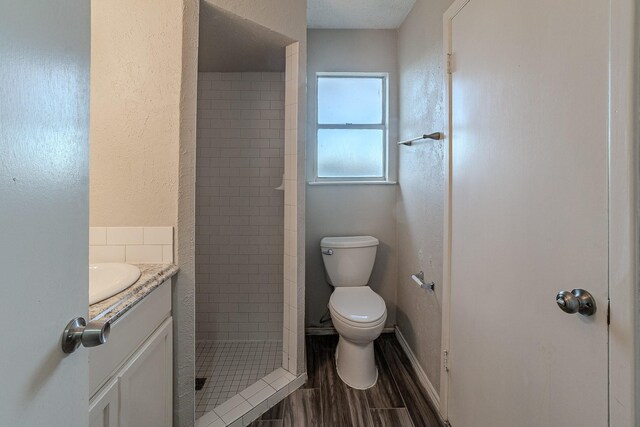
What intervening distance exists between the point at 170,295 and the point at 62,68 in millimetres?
976

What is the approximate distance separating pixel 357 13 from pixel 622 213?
80.8 inches

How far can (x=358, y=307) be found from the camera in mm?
1847

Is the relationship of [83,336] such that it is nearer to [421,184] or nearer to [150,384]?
[150,384]

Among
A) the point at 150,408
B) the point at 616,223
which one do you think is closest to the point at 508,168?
the point at 616,223

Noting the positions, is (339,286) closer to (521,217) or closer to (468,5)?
(521,217)

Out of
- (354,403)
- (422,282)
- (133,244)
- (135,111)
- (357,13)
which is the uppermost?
(357,13)

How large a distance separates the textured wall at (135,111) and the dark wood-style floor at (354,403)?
1.15 m

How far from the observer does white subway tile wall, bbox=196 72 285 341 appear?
222cm

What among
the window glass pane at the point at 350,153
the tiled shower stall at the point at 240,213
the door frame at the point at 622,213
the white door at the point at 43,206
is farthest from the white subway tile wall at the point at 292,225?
the door frame at the point at 622,213

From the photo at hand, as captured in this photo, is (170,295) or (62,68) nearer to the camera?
(62,68)

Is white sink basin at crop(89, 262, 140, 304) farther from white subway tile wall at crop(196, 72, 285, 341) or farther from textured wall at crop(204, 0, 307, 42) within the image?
textured wall at crop(204, 0, 307, 42)

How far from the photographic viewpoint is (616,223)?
2.25 feet

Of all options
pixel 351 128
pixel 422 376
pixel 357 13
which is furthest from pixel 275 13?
pixel 422 376

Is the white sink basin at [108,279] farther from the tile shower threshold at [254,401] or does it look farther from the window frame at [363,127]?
the window frame at [363,127]
